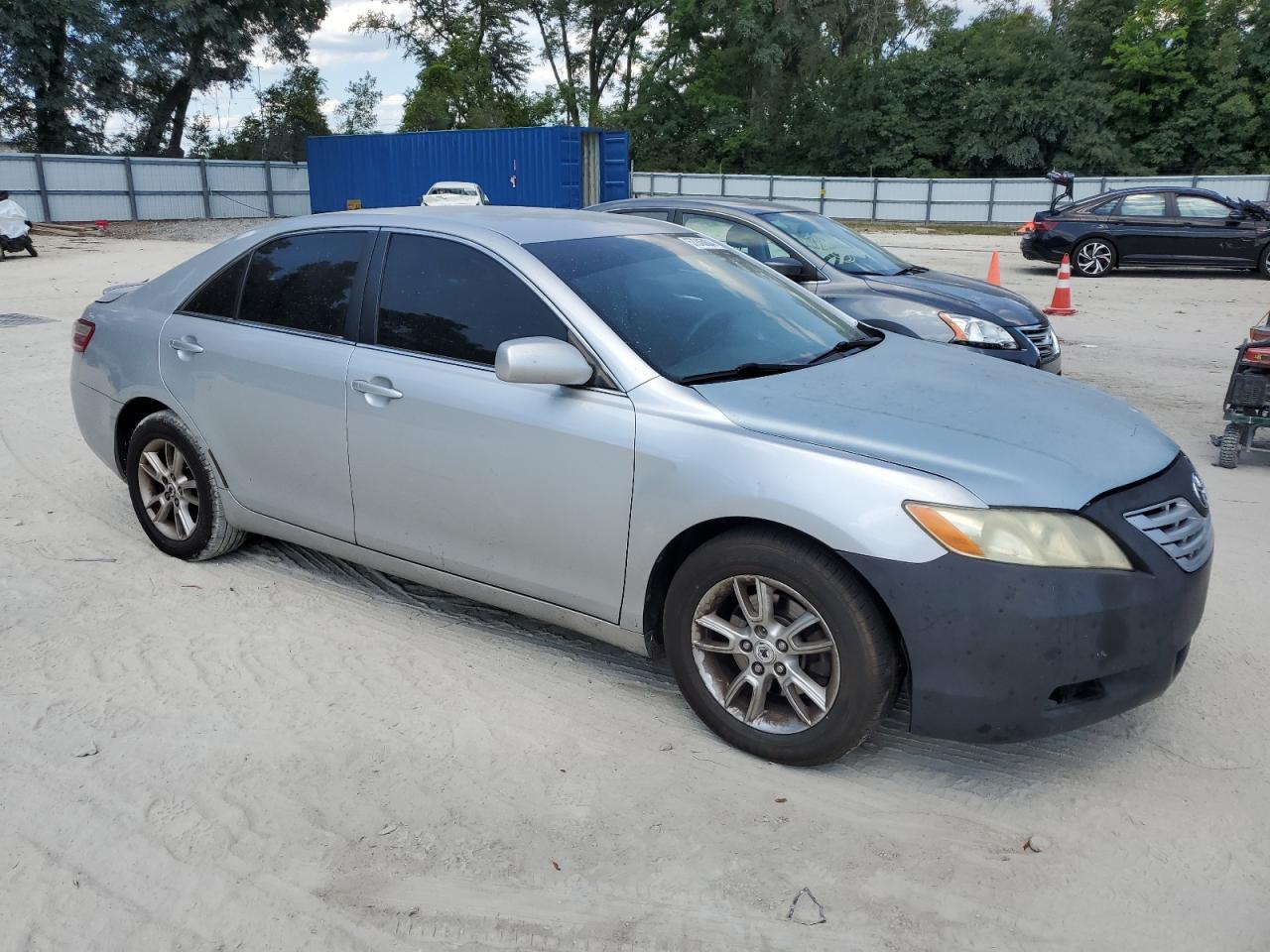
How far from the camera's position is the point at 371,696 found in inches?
148

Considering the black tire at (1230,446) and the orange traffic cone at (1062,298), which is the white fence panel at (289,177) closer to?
the orange traffic cone at (1062,298)

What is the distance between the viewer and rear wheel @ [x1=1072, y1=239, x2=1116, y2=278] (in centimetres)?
1780

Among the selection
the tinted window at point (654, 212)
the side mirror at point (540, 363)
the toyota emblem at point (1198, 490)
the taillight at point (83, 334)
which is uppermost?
the tinted window at point (654, 212)

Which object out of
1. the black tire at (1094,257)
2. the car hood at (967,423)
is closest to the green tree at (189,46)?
the black tire at (1094,257)

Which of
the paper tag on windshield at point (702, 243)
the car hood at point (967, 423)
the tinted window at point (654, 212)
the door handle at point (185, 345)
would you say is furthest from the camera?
the tinted window at point (654, 212)

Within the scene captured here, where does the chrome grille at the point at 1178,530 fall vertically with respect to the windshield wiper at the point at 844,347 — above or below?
below

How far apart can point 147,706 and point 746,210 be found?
6.20m

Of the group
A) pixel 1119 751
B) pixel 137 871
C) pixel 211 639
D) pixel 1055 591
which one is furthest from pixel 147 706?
pixel 1119 751

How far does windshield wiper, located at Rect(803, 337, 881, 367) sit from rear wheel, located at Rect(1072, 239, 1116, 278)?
15352 mm

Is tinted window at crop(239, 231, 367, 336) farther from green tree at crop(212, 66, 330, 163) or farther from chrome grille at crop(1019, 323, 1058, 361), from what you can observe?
green tree at crop(212, 66, 330, 163)

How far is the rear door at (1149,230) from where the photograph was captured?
1748 cm

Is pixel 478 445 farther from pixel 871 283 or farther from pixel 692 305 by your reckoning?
pixel 871 283

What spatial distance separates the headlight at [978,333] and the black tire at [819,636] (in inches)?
191

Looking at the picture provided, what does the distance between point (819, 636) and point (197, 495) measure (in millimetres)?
3028
